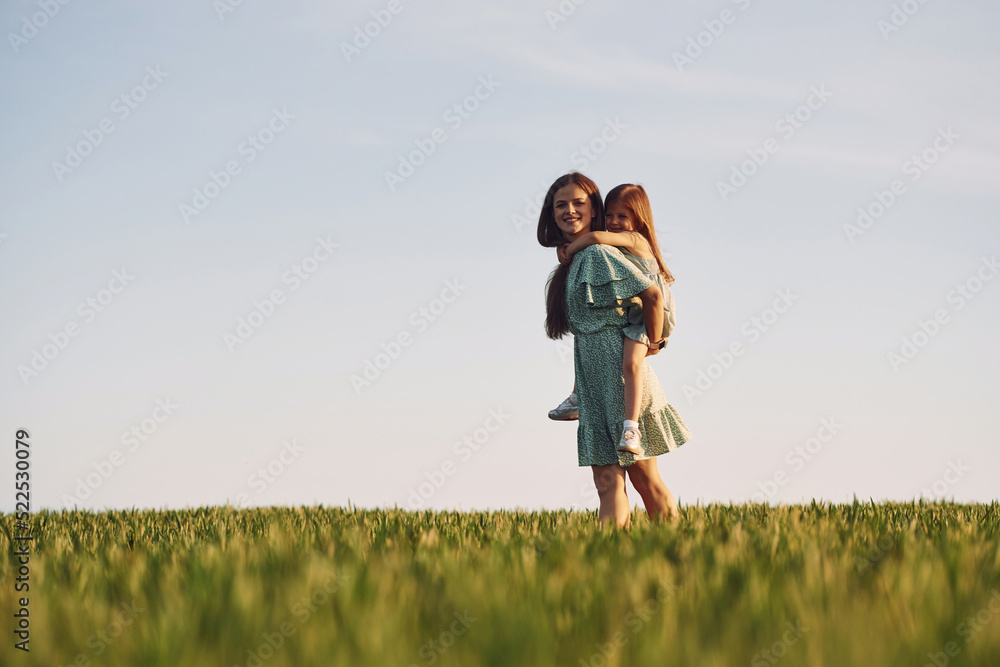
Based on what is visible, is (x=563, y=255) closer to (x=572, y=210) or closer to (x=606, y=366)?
(x=572, y=210)

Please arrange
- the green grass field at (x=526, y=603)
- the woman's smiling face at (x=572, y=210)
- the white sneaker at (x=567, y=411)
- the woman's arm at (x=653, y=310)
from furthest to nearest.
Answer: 1. the white sneaker at (x=567, y=411)
2. the woman's smiling face at (x=572, y=210)
3. the woman's arm at (x=653, y=310)
4. the green grass field at (x=526, y=603)

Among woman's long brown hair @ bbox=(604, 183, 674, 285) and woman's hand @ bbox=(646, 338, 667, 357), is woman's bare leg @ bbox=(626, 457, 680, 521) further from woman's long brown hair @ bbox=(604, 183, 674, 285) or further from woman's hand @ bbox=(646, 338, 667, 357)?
woman's long brown hair @ bbox=(604, 183, 674, 285)

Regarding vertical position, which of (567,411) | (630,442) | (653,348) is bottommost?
Answer: (630,442)

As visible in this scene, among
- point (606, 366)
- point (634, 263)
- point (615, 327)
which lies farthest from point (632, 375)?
point (634, 263)

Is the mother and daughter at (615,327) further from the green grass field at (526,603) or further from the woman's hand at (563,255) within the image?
the green grass field at (526,603)

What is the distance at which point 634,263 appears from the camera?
5.16 m

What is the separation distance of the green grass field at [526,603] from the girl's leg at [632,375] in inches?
33.6

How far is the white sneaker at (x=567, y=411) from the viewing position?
18.2 ft

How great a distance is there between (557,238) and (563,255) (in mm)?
175

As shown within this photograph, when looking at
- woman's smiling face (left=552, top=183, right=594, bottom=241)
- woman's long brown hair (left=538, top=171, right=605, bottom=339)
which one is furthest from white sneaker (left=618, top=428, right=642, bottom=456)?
woman's smiling face (left=552, top=183, right=594, bottom=241)

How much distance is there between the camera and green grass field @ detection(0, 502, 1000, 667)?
2.23 meters

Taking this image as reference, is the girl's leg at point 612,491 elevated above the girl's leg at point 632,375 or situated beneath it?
situated beneath

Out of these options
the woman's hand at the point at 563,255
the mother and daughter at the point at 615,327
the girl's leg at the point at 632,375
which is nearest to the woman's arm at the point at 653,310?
the mother and daughter at the point at 615,327

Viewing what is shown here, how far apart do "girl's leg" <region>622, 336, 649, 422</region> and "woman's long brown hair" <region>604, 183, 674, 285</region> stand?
675mm
